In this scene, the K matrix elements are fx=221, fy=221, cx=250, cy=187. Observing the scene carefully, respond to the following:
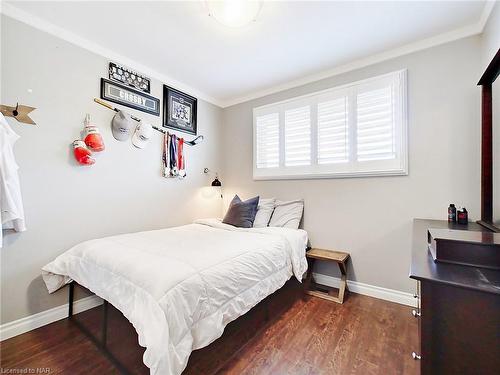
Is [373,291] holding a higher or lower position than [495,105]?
lower

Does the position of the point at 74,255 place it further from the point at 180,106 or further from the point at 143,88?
the point at 180,106

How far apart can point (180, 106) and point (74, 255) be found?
2203 mm

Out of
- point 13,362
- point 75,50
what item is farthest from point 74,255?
point 75,50

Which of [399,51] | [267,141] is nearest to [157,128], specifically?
[267,141]

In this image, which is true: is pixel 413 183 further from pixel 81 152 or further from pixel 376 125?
pixel 81 152

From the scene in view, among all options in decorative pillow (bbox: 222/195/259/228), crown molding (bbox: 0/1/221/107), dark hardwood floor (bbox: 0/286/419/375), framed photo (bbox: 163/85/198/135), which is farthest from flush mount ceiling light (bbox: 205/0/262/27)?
dark hardwood floor (bbox: 0/286/419/375)

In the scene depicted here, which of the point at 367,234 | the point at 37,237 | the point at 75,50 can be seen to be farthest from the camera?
the point at 367,234

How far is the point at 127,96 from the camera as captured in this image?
2531mm

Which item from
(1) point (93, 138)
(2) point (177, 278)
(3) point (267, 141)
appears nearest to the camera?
(2) point (177, 278)

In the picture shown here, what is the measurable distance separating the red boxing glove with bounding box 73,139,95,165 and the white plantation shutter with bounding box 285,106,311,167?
2.27 metres

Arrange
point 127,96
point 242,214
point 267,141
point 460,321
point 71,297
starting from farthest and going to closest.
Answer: point 267,141
point 242,214
point 127,96
point 71,297
point 460,321

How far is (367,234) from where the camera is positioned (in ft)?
8.11

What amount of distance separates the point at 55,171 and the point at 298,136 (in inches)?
105

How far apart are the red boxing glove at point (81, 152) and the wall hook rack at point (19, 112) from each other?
330 millimetres
